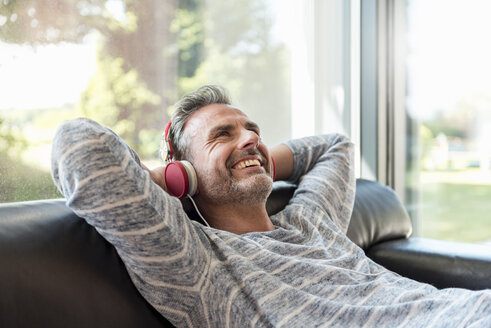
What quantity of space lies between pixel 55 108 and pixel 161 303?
2.69 ft

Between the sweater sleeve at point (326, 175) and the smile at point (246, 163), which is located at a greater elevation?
the smile at point (246, 163)

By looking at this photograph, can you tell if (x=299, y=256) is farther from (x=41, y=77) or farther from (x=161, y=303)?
(x=41, y=77)

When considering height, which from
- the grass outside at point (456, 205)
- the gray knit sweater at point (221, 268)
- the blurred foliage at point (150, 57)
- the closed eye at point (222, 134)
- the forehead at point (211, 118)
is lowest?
the grass outside at point (456, 205)

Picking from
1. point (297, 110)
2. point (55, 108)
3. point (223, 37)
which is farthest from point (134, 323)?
point (297, 110)

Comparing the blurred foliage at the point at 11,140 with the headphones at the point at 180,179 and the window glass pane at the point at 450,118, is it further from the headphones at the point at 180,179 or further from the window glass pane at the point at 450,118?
the window glass pane at the point at 450,118

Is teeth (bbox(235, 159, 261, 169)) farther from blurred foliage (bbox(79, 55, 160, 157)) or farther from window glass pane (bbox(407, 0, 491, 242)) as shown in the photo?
window glass pane (bbox(407, 0, 491, 242))

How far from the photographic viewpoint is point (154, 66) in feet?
6.53

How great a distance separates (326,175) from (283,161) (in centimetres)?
16

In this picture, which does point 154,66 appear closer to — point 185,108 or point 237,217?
point 185,108

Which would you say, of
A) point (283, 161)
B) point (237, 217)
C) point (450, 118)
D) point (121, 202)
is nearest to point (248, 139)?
point (237, 217)

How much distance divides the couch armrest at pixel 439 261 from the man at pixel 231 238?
9.9 inches

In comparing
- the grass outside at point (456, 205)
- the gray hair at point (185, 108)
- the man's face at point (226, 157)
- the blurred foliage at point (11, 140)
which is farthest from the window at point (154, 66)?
the grass outside at point (456, 205)

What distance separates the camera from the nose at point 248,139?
1.52 metres

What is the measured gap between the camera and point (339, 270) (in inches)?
54.3
